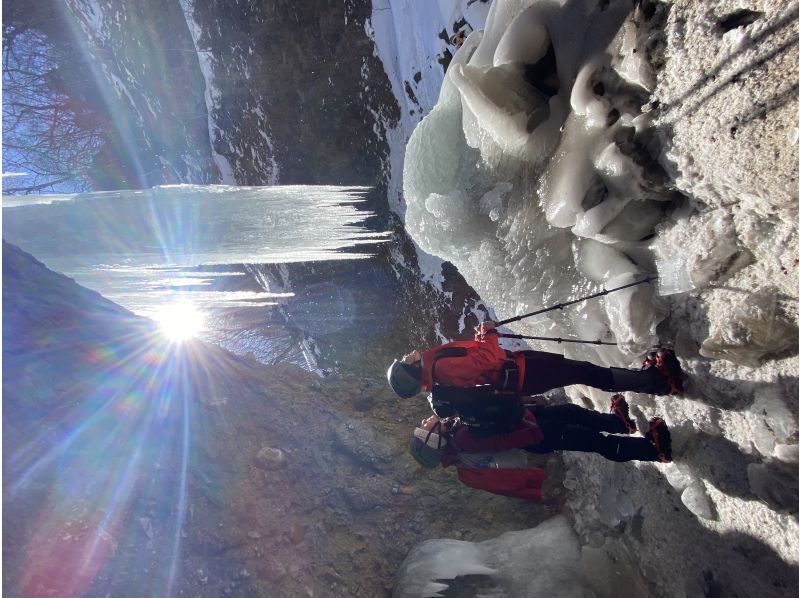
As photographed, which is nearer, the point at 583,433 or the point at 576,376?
the point at 576,376

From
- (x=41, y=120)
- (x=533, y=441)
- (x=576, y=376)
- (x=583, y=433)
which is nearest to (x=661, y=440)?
(x=583, y=433)

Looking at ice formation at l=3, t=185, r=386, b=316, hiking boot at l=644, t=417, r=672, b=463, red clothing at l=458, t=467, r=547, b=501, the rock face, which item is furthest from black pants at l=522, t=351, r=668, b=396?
ice formation at l=3, t=185, r=386, b=316

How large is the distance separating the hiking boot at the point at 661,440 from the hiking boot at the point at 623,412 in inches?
8.0

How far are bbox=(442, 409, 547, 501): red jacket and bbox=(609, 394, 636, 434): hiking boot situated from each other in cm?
47

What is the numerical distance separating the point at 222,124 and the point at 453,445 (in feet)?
24.5

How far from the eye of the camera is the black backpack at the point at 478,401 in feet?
8.41

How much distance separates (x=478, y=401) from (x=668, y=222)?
1.28 meters

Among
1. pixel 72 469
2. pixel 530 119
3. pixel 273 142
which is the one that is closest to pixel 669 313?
pixel 530 119

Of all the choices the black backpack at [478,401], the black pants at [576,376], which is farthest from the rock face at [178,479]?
the black pants at [576,376]

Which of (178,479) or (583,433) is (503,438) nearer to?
(583,433)

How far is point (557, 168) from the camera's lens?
2547 millimetres

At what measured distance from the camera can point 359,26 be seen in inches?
234

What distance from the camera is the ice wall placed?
220cm

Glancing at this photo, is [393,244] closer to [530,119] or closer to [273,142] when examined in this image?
[273,142]
